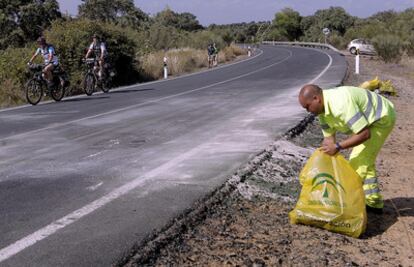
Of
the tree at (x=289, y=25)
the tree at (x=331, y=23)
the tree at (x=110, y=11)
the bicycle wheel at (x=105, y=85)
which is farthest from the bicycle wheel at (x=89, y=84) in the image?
the tree at (x=289, y=25)

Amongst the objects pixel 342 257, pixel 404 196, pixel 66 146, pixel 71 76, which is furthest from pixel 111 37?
pixel 342 257

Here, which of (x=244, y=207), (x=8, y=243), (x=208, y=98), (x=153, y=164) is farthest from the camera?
(x=208, y=98)

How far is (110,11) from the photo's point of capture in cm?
5538

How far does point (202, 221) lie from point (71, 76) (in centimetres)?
1737

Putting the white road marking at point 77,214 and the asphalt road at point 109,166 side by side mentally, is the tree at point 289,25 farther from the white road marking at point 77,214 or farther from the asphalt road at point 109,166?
the white road marking at point 77,214

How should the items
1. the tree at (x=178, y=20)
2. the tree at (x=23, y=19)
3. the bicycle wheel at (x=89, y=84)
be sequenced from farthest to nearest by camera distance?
the tree at (x=178, y=20) < the tree at (x=23, y=19) < the bicycle wheel at (x=89, y=84)

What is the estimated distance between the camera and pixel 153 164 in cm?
736

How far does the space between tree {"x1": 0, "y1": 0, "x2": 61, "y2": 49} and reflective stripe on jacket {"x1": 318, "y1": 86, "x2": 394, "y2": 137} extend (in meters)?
36.4

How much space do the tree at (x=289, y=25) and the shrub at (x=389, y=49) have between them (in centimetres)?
6930

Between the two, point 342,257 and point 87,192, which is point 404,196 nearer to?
point 342,257

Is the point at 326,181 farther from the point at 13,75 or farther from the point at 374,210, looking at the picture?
the point at 13,75

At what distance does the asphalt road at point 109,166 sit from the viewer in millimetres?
4656

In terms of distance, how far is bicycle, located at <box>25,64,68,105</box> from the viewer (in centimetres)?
1627

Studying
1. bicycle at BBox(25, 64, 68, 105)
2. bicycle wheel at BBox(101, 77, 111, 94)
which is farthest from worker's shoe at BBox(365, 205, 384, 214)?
bicycle wheel at BBox(101, 77, 111, 94)
